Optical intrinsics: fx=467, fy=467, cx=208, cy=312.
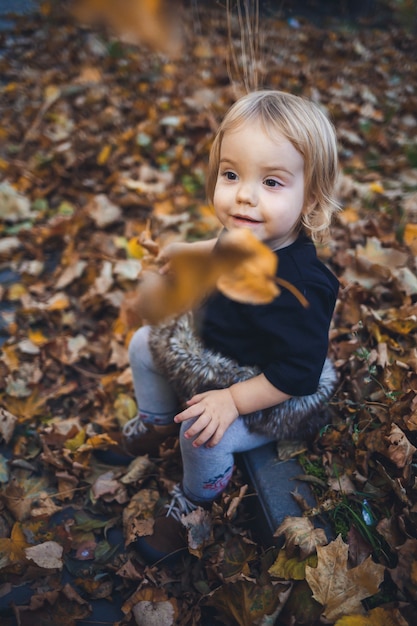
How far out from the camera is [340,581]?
1134mm

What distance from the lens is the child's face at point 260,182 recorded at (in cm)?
114

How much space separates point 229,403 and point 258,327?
8.7 inches

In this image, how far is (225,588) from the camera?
4.10 feet

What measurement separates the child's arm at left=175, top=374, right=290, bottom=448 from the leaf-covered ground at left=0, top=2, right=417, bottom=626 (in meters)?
0.32

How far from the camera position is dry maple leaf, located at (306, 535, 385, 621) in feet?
3.61

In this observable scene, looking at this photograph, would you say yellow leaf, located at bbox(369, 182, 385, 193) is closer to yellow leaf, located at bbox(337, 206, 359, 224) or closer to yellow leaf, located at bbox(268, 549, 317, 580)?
yellow leaf, located at bbox(337, 206, 359, 224)

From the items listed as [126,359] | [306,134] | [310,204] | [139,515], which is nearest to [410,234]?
[310,204]

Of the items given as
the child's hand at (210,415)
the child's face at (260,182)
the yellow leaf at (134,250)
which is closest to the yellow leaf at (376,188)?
the yellow leaf at (134,250)

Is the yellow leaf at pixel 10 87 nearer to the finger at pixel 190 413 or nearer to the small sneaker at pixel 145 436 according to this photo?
the small sneaker at pixel 145 436

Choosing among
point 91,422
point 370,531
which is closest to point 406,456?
point 370,531

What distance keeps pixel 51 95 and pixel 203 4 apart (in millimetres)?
2173

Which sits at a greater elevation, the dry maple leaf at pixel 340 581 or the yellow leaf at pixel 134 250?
the yellow leaf at pixel 134 250

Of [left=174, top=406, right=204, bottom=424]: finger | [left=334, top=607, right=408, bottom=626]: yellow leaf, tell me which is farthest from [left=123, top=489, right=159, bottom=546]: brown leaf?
[left=334, top=607, right=408, bottom=626]: yellow leaf

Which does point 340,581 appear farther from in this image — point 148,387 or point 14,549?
point 14,549
